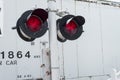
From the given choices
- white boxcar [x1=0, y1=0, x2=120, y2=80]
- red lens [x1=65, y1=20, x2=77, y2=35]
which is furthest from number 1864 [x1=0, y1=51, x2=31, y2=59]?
red lens [x1=65, y1=20, x2=77, y2=35]

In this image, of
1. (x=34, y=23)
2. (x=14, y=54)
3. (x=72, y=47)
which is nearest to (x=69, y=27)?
(x=34, y=23)

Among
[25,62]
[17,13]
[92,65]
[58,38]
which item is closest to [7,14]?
[17,13]

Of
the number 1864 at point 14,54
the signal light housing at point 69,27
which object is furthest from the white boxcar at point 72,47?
the signal light housing at point 69,27

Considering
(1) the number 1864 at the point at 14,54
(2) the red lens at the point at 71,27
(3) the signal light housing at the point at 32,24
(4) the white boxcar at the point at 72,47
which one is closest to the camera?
(3) the signal light housing at the point at 32,24

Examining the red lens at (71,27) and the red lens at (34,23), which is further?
the red lens at (71,27)

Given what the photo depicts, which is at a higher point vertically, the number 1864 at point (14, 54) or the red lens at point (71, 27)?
the red lens at point (71, 27)

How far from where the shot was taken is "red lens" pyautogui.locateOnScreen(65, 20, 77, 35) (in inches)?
121

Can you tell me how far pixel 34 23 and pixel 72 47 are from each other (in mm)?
2968

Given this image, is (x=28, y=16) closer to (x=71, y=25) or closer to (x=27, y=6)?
(x=71, y=25)

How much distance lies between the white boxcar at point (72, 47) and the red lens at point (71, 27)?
764 millimetres

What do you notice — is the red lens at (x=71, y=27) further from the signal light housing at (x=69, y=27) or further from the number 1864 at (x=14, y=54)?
the number 1864 at (x=14, y=54)

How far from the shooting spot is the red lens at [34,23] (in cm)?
280

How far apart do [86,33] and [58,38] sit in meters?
2.97

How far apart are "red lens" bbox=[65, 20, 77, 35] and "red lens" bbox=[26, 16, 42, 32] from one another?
1.13 ft
